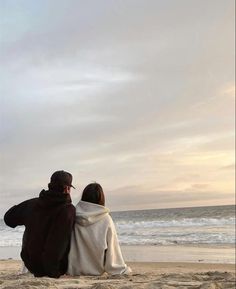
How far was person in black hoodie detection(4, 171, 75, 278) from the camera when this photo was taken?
3525 millimetres

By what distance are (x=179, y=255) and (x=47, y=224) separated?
23.0 feet

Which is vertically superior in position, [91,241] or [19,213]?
[19,213]

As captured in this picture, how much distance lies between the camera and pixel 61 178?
3.46m

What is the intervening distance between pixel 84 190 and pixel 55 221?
A: 343mm

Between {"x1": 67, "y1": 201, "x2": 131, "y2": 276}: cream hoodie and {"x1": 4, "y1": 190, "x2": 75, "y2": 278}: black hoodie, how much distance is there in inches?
3.8

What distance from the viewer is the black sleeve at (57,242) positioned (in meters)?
3.52

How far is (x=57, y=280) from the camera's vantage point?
3.38 m

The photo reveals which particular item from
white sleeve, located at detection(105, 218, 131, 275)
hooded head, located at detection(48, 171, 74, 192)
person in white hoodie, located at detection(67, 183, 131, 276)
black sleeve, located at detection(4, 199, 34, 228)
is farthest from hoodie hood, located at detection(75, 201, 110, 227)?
black sleeve, located at detection(4, 199, 34, 228)

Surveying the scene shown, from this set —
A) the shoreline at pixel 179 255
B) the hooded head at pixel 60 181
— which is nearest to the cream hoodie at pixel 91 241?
the hooded head at pixel 60 181

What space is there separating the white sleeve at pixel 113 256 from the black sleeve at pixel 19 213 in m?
0.66

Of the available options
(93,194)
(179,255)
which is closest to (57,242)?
(93,194)

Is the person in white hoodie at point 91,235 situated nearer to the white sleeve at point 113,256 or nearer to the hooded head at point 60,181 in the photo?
the white sleeve at point 113,256

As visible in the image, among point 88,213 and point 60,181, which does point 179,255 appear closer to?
point 88,213

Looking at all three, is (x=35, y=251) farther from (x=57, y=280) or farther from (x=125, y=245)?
(x=125, y=245)
